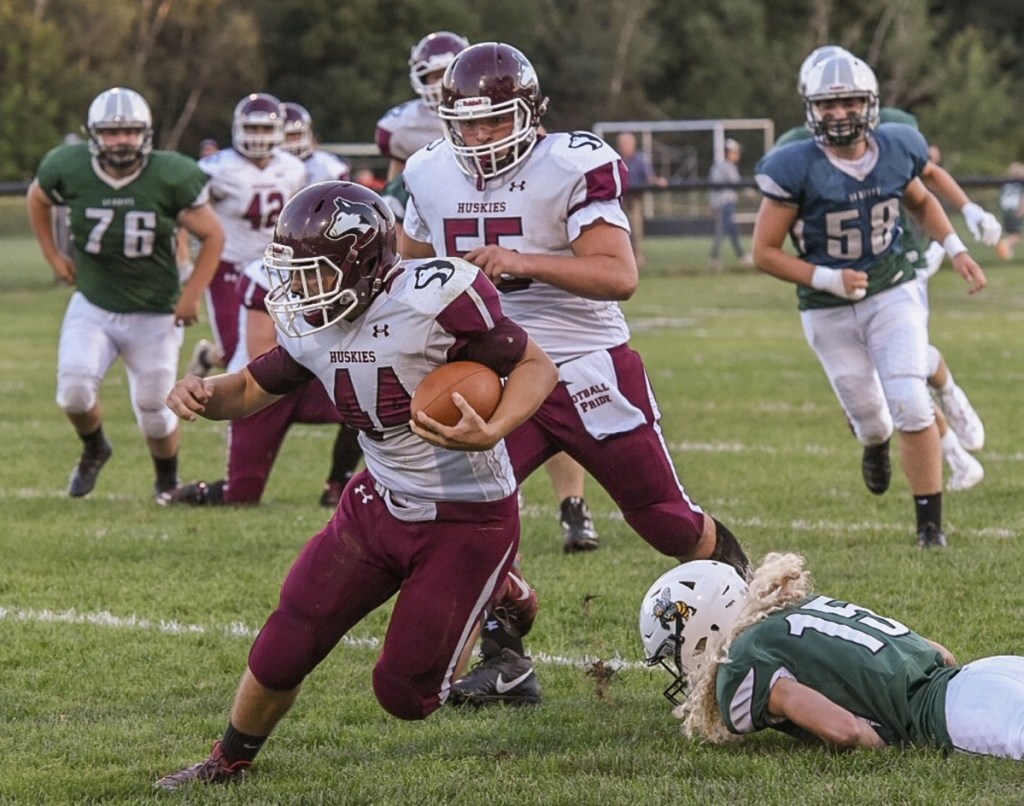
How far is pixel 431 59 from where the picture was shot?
738cm

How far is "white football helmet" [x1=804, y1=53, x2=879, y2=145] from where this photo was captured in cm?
592

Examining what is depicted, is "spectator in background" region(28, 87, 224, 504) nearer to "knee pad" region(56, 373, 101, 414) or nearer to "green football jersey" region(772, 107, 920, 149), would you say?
"knee pad" region(56, 373, 101, 414)

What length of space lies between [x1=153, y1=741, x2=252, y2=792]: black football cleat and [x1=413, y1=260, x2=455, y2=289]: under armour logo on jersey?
1.08 m

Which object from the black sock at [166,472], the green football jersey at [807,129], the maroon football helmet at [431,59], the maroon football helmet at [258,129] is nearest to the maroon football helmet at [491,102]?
the green football jersey at [807,129]

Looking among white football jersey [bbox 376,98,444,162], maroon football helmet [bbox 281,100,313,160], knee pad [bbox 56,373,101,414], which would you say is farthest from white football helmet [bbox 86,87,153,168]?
maroon football helmet [bbox 281,100,313,160]

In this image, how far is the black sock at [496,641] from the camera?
437 cm

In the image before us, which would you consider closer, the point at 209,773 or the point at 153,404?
the point at 209,773

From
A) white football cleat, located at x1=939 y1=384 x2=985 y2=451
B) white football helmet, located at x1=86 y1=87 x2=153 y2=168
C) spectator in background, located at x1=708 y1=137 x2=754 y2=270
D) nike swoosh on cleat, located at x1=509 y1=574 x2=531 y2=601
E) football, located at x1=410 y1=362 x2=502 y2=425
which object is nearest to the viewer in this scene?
football, located at x1=410 y1=362 x2=502 y2=425

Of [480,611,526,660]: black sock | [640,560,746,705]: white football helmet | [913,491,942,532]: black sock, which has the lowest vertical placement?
[913,491,942,532]: black sock

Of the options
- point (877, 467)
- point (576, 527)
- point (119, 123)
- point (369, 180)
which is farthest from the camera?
point (369, 180)

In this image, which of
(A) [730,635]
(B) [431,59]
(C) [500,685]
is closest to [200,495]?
(B) [431,59]

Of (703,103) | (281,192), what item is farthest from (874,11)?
(281,192)

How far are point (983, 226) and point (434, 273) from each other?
3577mm

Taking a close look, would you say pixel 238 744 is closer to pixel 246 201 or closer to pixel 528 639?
pixel 528 639
